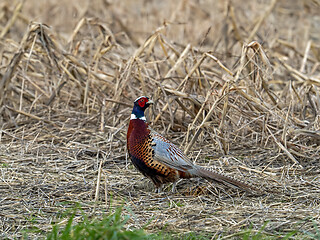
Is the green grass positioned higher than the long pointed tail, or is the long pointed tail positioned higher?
the green grass

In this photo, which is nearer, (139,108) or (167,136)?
(139,108)

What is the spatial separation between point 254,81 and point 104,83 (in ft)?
5.31

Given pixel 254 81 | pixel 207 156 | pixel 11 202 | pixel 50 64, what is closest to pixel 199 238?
pixel 11 202

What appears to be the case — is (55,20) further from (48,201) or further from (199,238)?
(199,238)

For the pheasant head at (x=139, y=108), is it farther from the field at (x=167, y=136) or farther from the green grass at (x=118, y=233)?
the green grass at (x=118, y=233)

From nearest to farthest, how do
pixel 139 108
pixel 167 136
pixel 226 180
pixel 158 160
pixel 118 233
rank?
pixel 118 233, pixel 226 180, pixel 158 160, pixel 139 108, pixel 167 136

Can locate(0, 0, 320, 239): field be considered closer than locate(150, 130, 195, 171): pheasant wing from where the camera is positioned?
Yes

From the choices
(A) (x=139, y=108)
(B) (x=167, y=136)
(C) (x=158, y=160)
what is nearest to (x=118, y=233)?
(C) (x=158, y=160)

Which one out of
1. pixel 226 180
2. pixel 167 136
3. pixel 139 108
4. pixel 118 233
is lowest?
pixel 167 136

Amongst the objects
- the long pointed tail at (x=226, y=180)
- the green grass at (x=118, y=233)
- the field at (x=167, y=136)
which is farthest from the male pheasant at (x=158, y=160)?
the green grass at (x=118, y=233)

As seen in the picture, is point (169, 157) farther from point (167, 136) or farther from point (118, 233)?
point (118, 233)

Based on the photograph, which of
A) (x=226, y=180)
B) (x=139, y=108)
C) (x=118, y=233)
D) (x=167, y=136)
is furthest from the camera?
(x=167, y=136)

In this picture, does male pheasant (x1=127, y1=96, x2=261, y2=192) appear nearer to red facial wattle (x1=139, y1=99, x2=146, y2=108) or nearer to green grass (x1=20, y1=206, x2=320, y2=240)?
red facial wattle (x1=139, y1=99, x2=146, y2=108)

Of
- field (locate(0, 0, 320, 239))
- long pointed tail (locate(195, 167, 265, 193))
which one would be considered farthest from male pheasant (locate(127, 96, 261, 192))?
field (locate(0, 0, 320, 239))
